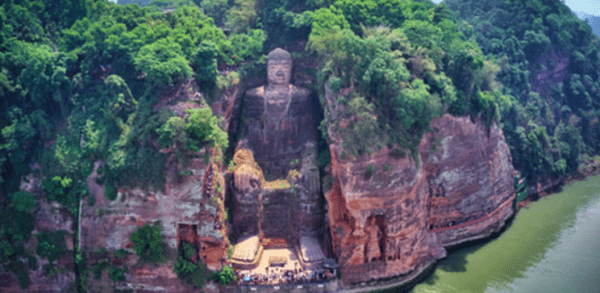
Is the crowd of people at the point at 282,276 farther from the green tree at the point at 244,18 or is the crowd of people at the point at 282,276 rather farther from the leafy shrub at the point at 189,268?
the green tree at the point at 244,18

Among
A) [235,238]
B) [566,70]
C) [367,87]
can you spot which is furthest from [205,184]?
[566,70]

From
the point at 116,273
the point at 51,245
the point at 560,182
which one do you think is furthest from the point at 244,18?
the point at 560,182

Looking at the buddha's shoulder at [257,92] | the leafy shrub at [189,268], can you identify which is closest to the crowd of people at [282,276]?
the leafy shrub at [189,268]

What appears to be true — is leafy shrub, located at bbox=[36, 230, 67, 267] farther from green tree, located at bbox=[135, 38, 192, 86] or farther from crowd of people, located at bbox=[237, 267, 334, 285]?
green tree, located at bbox=[135, 38, 192, 86]

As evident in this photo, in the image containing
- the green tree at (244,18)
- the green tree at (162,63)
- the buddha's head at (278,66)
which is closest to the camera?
the green tree at (162,63)

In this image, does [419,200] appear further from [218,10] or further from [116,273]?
[218,10]
